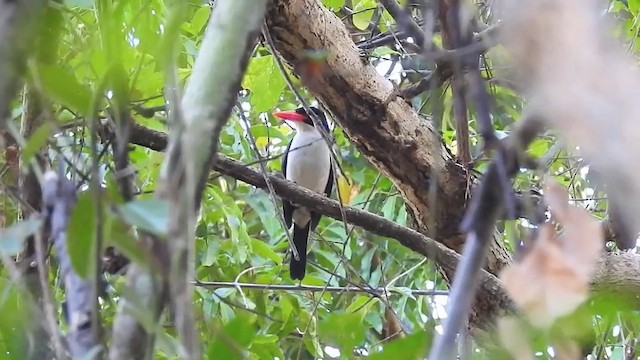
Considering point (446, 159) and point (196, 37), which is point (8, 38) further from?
point (446, 159)

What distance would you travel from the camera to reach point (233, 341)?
0.49m

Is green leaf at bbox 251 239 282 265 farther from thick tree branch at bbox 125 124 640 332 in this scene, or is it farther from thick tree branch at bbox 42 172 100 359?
thick tree branch at bbox 42 172 100 359

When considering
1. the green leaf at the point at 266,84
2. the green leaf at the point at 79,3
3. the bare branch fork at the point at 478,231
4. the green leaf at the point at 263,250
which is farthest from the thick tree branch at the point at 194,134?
the green leaf at the point at 263,250

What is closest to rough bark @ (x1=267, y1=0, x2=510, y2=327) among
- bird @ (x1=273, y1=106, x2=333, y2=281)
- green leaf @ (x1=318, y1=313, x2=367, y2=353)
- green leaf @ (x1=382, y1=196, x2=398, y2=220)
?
green leaf @ (x1=382, y1=196, x2=398, y2=220)

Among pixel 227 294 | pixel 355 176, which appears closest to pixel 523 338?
pixel 227 294

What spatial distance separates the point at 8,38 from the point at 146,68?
663 mm

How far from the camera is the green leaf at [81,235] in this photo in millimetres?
450

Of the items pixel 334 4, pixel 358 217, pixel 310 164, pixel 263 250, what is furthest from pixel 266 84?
pixel 310 164

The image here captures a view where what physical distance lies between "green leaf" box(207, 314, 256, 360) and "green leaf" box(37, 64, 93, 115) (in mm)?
145

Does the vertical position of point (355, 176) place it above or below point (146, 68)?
above

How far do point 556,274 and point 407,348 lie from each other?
0.44 feet

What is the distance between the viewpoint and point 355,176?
128 inches

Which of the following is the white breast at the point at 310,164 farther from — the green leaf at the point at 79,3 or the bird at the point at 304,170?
the green leaf at the point at 79,3

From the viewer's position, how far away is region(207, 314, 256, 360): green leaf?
1.60 feet
